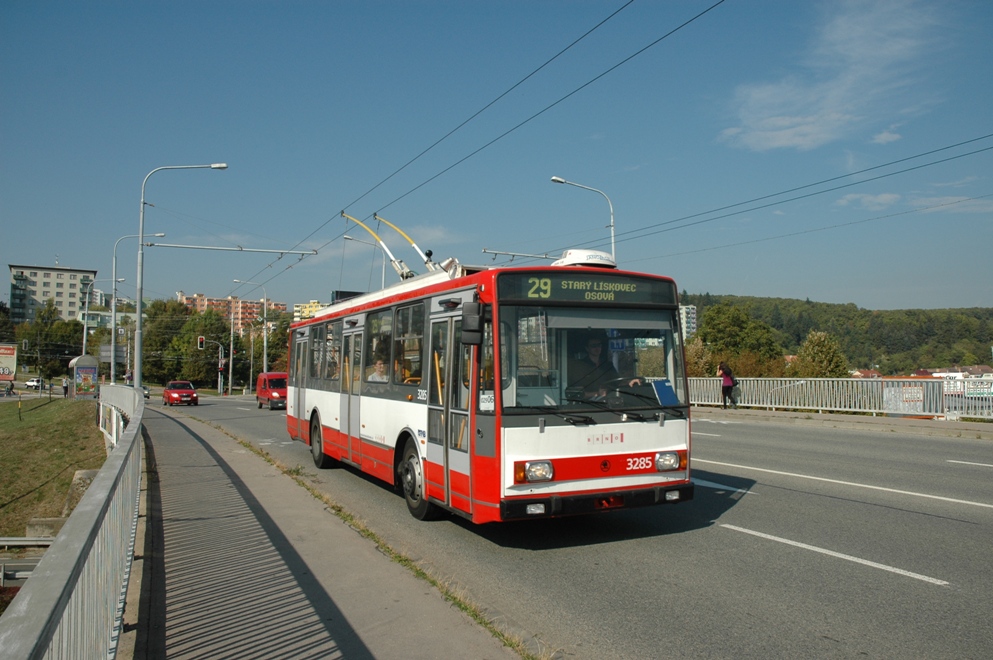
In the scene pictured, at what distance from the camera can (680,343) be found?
8055mm

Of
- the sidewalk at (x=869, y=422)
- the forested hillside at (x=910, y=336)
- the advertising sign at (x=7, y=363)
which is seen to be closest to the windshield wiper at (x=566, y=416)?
the sidewalk at (x=869, y=422)

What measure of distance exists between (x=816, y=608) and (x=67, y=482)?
26.3 meters

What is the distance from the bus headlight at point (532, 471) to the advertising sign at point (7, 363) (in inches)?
Answer: 2068

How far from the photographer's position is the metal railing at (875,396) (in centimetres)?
2117

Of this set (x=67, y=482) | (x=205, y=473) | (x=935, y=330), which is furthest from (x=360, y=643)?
(x=935, y=330)

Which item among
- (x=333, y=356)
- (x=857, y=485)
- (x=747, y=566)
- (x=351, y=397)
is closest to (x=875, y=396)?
(x=857, y=485)

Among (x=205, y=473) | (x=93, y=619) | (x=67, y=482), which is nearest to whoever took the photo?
(x=93, y=619)

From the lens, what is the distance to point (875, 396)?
2317 cm

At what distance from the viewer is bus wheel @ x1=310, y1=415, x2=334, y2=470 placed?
13.8 metres

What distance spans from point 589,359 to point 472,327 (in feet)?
4.28

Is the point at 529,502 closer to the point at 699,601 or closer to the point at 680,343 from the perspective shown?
the point at 699,601

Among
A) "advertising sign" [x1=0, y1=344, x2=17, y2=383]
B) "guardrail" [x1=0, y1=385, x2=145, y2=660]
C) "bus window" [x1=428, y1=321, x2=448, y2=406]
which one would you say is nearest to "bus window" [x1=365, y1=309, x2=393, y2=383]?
"bus window" [x1=428, y1=321, x2=448, y2=406]

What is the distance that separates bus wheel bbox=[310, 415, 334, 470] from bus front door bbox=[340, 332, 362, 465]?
5.45ft

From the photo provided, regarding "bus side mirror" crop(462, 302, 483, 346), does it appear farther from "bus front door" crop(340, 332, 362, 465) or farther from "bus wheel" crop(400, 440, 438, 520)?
"bus front door" crop(340, 332, 362, 465)
